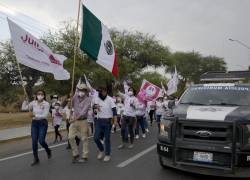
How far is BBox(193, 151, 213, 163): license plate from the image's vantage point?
768 cm

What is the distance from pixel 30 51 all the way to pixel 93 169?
3.38 m

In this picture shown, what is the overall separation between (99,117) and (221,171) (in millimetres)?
3648

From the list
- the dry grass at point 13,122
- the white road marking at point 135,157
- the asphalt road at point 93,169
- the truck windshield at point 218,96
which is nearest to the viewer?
the asphalt road at point 93,169

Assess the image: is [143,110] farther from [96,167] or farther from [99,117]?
[96,167]

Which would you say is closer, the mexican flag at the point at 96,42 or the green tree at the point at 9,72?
the mexican flag at the point at 96,42

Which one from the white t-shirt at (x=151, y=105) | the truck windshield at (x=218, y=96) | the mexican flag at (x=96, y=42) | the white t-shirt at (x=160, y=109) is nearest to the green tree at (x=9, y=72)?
the white t-shirt at (x=151, y=105)

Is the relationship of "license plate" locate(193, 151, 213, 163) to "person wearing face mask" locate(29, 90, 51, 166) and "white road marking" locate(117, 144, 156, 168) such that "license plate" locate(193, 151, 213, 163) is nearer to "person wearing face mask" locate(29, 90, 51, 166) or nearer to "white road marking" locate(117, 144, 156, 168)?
"white road marking" locate(117, 144, 156, 168)

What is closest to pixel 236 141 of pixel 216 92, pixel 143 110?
pixel 216 92

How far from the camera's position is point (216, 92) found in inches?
371

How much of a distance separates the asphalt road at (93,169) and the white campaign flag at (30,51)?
88.1 inches

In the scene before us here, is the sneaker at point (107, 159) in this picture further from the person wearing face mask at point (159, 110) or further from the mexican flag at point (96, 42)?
the person wearing face mask at point (159, 110)

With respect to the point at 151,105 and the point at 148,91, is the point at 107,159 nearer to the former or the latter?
the point at 148,91

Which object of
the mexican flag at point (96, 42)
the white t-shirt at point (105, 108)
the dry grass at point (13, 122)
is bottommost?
the dry grass at point (13, 122)

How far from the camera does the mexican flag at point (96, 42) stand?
11.2 m
